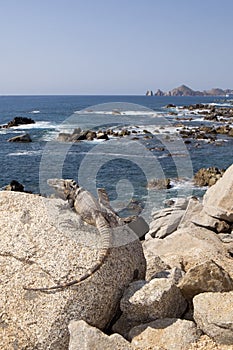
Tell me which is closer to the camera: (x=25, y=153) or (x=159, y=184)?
(x=159, y=184)

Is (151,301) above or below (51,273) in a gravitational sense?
below

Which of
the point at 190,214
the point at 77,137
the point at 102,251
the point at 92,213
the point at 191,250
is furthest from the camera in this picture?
the point at 77,137

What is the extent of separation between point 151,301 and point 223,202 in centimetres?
734

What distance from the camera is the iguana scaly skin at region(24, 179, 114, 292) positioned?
6.39 meters

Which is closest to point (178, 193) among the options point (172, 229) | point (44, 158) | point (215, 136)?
point (172, 229)

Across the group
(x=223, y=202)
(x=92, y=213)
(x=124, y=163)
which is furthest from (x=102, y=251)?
(x=124, y=163)

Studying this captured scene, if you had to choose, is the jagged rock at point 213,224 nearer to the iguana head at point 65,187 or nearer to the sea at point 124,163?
the iguana head at point 65,187

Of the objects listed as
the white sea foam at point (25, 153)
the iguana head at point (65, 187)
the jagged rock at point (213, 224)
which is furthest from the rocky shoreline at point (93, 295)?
the white sea foam at point (25, 153)

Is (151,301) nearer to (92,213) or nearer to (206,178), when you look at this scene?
(92,213)

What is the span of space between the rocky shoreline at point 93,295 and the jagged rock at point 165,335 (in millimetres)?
13

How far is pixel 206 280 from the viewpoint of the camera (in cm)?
647

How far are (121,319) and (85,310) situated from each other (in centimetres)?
72

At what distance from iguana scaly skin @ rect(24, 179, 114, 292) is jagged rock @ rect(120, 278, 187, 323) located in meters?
0.68

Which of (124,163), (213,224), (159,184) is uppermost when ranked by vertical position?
(213,224)
